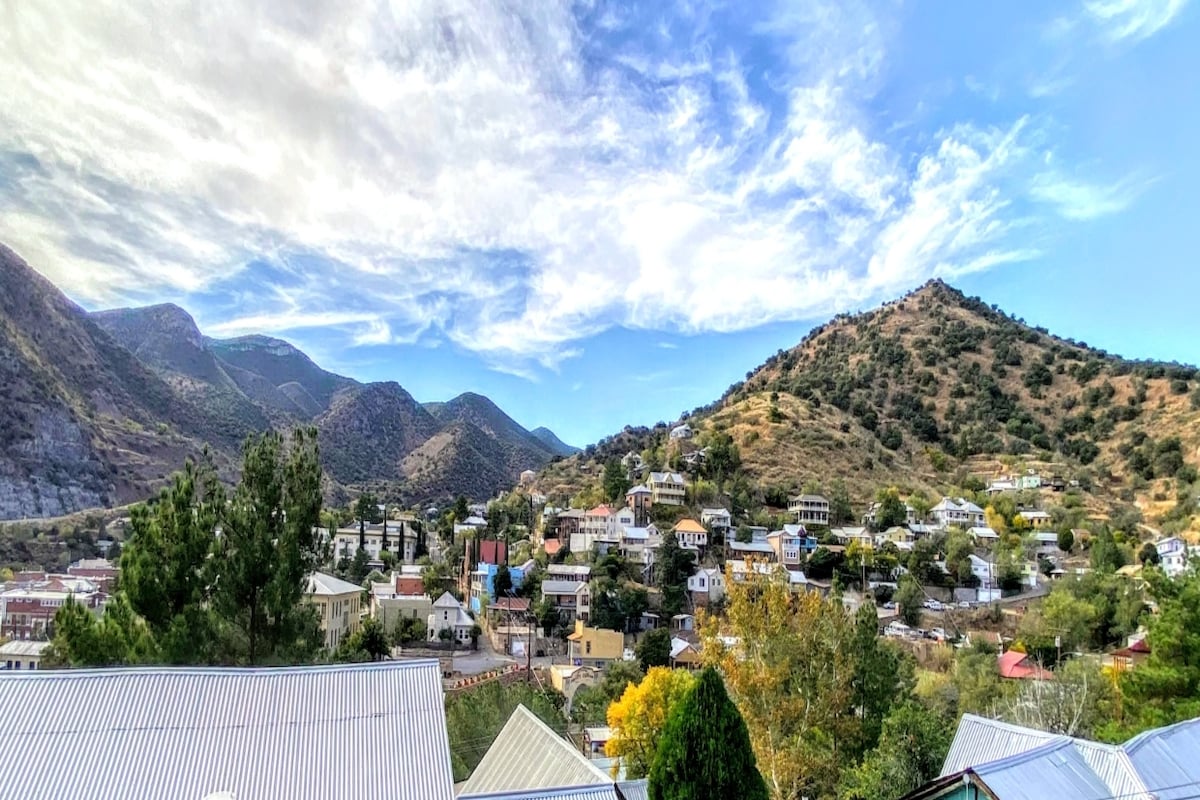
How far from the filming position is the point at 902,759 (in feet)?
40.2

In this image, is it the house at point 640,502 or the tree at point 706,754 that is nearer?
the tree at point 706,754

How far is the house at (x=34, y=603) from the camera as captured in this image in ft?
123

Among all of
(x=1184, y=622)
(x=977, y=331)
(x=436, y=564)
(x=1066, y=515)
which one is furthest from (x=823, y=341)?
(x=1184, y=622)

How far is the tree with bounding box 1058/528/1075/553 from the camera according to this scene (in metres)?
50.8

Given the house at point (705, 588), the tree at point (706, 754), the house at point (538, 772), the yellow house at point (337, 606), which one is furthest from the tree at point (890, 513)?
the tree at point (706, 754)

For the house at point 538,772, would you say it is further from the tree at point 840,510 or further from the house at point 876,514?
the tree at point 840,510

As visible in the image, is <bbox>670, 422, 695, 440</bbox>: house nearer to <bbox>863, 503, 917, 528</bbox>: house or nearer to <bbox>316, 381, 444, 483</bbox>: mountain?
<bbox>863, 503, 917, 528</bbox>: house

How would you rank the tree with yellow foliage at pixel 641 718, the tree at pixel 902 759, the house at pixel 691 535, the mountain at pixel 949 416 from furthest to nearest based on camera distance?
the mountain at pixel 949 416 → the house at pixel 691 535 → the tree with yellow foliage at pixel 641 718 → the tree at pixel 902 759

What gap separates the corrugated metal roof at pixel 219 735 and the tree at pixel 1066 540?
53.7m

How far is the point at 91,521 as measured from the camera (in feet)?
228

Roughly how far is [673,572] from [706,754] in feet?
128

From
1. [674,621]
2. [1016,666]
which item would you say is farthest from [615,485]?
[1016,666]

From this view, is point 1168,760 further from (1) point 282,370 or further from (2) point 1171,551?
(1) point 282,370

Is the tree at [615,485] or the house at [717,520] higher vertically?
the tree at [615,485]
